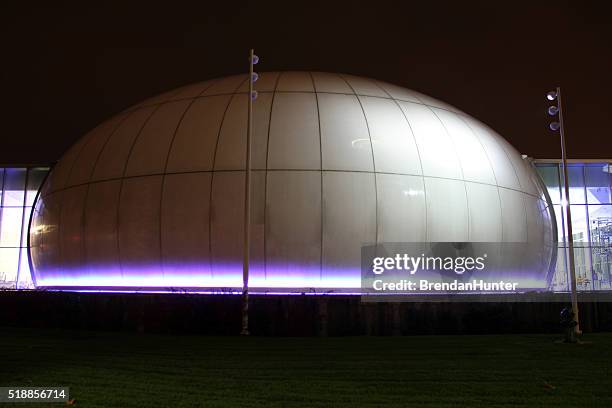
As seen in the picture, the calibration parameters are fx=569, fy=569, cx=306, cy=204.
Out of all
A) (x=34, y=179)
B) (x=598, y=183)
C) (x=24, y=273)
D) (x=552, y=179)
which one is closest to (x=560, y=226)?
(x=552, y=179)

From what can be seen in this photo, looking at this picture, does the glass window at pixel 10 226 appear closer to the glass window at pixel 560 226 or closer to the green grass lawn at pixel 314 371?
the green grass lawn at pixel 314 371

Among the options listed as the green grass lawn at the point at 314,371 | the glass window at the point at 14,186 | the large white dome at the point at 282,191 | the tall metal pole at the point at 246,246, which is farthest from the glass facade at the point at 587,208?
the glass window at the point at 14,186

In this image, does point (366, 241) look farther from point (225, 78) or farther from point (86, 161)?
point (86, 161)

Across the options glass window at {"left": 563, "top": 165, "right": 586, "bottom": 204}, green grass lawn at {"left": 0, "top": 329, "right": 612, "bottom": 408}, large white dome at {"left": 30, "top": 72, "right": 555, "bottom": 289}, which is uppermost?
glass window at {"left": 563, "top": 165, "right": 586, "bottom": 204}

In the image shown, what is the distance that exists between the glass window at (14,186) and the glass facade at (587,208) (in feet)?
108

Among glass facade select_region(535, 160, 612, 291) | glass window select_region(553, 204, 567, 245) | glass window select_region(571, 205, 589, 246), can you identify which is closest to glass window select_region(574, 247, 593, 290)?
glass facade select_region(535, 160, 612, 291)

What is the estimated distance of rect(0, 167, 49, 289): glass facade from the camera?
114ft

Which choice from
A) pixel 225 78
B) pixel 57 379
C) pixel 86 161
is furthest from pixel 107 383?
pixel 225 78

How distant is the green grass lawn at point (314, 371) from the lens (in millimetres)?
7703

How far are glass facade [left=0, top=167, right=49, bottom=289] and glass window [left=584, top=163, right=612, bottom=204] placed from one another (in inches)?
1369

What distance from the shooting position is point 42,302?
17.7 m

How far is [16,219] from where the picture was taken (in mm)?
35438

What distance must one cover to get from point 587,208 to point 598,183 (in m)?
1.87

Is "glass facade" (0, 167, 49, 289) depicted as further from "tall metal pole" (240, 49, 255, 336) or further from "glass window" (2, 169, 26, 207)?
"tall metal pole" (240, 49, 255, 336)
